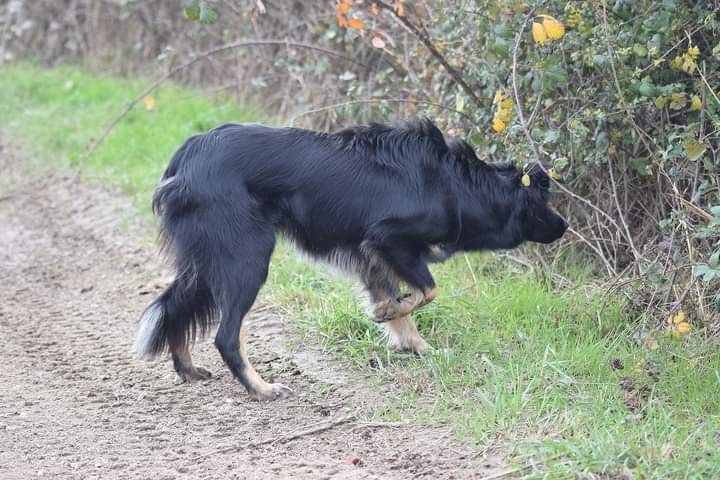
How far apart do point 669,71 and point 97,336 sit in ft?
11.5

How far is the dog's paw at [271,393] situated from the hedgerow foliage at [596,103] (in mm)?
1695

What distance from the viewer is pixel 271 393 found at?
483 centimetres

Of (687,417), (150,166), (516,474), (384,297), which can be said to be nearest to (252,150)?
(384,297)

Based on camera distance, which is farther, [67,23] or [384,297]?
[67,23]

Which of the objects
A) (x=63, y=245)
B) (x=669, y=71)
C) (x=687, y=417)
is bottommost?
(x=63, y=245)

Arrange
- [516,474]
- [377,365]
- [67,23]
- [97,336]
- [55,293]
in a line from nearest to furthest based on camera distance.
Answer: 1. [516,474]
2. [377,365]
3. [97,336]
4. [55,293]
5. [67,23]

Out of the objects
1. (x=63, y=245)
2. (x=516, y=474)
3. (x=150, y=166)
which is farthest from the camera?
(x=150, y=166)

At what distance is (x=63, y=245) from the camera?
7.67 meters

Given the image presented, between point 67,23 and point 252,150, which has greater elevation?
point 252,150

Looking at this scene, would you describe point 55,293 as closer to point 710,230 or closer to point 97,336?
point 97,336

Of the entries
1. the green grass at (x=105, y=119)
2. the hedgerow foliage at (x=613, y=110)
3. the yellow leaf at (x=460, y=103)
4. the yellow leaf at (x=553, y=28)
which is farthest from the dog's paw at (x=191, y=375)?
the green grass at (x=105, y=119)

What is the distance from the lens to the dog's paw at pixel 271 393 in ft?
15.8

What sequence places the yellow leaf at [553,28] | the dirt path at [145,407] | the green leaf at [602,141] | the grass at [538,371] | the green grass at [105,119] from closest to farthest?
the grass at [538,371], the dirt path at [145,407], the yellow leaf at [553,28], the green leaf at [602,141], the green grass at [105,119]

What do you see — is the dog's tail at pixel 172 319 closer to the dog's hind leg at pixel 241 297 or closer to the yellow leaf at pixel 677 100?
the dog's hind leg at pixel 241 297
